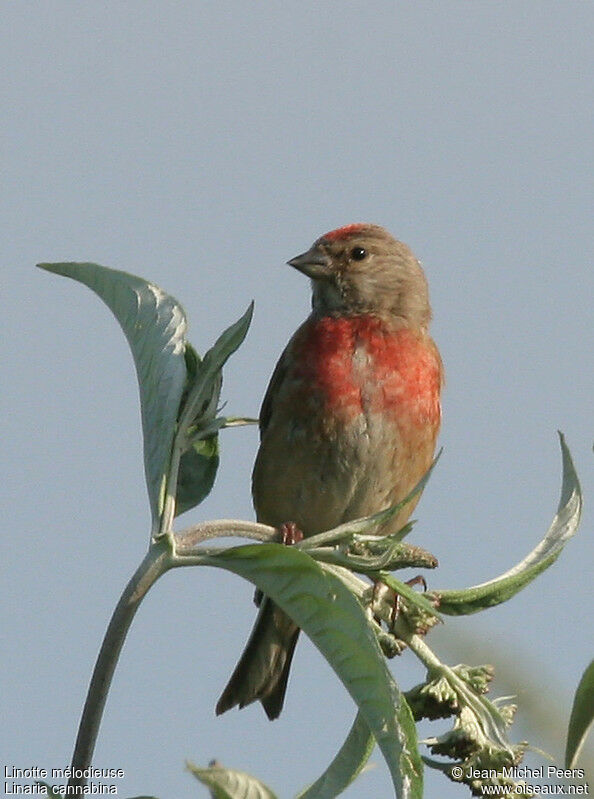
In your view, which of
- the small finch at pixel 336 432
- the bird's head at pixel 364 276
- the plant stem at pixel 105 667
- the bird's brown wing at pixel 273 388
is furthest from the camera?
the bird's head at pixel 364 276

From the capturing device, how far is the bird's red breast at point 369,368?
18.3 ft

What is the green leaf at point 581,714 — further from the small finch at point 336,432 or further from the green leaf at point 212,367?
the small finch at point 336,432

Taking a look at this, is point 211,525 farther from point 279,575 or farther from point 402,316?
point 402,316

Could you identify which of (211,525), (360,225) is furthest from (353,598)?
(360,225)

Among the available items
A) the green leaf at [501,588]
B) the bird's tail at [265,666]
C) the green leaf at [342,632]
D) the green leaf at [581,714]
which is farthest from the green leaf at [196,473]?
the bird's tail at [265,666]

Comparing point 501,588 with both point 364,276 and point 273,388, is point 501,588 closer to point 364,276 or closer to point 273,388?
point 273,388

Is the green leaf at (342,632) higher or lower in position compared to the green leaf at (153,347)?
lower

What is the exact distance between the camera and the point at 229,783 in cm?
183

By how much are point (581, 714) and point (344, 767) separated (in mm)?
623

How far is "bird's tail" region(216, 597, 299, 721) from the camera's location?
5.30 meters

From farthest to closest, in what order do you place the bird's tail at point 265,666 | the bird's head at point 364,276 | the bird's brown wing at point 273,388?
the bird's head at point 364,276
the bird's brown wing at point 273,388
the bird's tail at point 265,666

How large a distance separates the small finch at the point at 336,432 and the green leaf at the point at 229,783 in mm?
3406

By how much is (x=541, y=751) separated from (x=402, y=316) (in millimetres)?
3950

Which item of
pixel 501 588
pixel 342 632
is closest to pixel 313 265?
pixel 501 588
